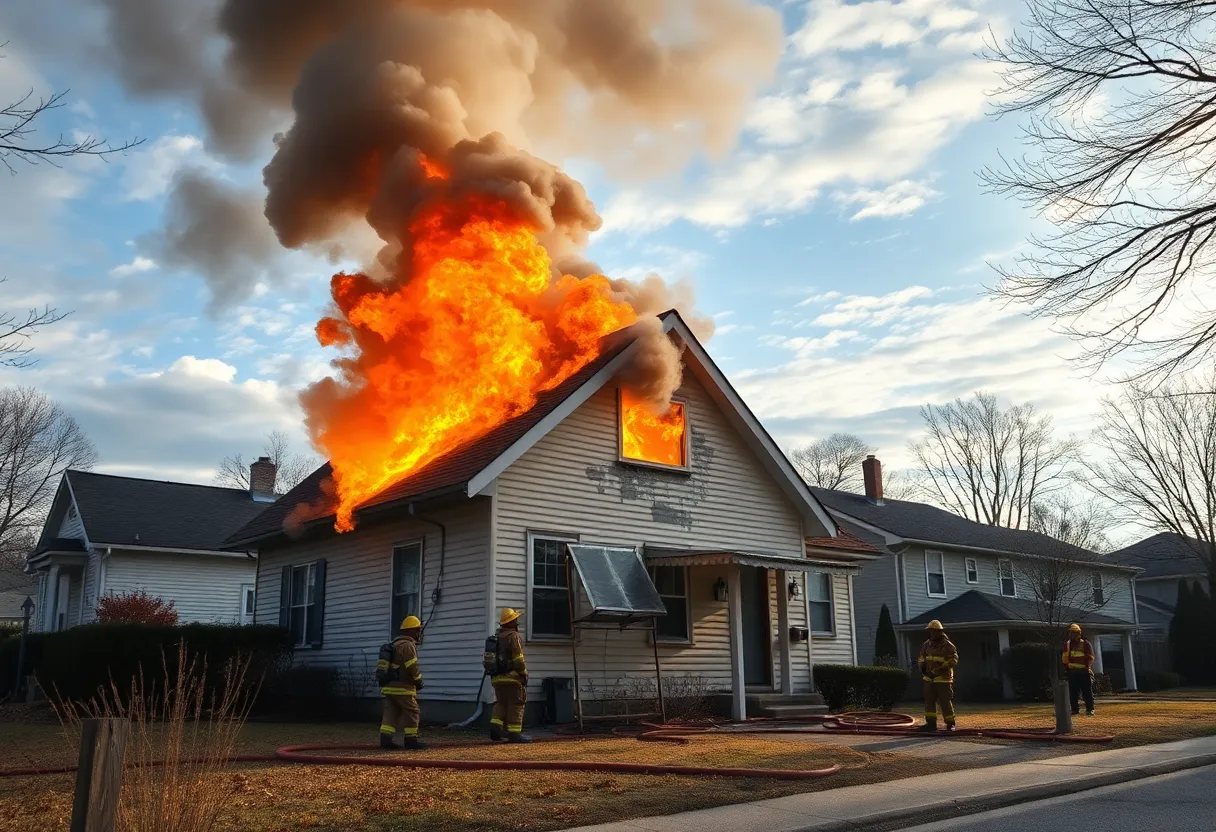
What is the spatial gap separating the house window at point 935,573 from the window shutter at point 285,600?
21630mm

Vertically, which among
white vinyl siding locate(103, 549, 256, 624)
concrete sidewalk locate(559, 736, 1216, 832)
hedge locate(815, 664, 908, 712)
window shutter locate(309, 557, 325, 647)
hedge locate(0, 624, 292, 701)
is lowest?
concrete sidewalk locate(559, 736, 1216, 832)

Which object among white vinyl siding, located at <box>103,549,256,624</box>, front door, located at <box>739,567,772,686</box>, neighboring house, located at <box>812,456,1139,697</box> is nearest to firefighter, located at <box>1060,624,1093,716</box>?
front door, located at <box>739,567,772,686</box>

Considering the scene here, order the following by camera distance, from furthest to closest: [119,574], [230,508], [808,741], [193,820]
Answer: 1. [230,508]
2. [119,574]
3. [808,741]
4. [193,820]

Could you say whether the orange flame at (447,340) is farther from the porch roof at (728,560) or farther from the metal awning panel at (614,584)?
the porch roof at (728,560)

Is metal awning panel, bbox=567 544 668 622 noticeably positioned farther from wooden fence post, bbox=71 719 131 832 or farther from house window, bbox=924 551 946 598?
house window, bbox=924 551 946 598

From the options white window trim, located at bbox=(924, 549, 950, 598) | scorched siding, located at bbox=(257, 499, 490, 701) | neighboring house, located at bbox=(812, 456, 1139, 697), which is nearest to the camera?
scorched siding, located at bbox=(257, 499, 490, 701)

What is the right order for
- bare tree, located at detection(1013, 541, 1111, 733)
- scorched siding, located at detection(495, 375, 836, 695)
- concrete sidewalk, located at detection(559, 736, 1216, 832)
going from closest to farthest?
1. concrete sidewalk, located at detection(559, 736, 1216, 832)
2. scorched siding, located at detection(495, 375, 836, 695)
3. bare tree, located at detection(1013, 541, 1111, 733)

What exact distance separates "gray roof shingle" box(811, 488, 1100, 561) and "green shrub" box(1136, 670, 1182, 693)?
14.2 feet

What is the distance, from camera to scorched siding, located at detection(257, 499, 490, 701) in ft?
48.8

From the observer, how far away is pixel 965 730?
13680mm

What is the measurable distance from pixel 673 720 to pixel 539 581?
2917mm

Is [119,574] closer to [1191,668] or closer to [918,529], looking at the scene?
[918,529]

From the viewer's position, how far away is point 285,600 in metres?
20.2

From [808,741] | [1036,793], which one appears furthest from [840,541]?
[1036,793]
